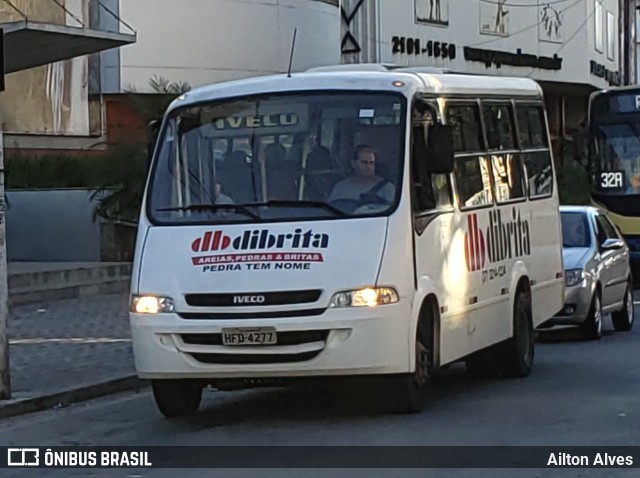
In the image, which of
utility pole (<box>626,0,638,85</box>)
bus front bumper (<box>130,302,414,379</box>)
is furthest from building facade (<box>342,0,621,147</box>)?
bus front bumper (<box>130,302,414,379</box>)

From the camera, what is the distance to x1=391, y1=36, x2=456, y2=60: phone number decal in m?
38.8

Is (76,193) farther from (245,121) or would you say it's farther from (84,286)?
(245,121)

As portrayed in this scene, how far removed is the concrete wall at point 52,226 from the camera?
25.3 meters

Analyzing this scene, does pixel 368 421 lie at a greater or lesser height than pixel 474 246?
lesser

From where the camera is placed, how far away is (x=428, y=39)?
4038cm

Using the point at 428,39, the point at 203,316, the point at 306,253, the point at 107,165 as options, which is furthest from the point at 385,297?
the point at 428,39

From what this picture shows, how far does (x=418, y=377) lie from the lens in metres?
10.9

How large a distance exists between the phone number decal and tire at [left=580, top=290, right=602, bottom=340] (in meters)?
21.7

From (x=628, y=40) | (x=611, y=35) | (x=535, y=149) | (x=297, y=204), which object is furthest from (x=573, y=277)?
(x=611, y=35)

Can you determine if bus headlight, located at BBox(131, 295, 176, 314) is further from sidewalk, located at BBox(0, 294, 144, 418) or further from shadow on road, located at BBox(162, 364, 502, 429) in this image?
sidewalk, located at BBox(0, 294, 144, 418)

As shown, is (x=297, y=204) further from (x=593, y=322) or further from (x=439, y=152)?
(x=593, y=322)

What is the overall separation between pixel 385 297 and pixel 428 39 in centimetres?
3054

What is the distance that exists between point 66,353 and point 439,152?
5.81 metres

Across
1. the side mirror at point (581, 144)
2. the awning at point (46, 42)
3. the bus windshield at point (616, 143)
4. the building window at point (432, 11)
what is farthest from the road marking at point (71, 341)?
the building window at point (432, 11)
